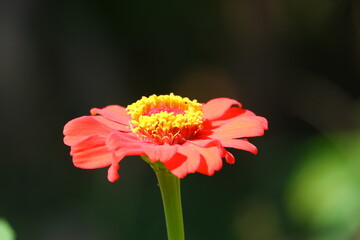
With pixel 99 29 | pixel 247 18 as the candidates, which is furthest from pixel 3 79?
pixel 247 18

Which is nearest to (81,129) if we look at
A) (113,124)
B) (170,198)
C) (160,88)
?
(113,124)

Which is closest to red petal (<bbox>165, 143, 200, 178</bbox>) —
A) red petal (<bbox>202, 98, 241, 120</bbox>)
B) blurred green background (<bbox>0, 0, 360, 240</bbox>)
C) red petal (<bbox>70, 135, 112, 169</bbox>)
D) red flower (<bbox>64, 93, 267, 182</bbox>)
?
red flower (<bbox>64, 93, 267, 182</bbox>)

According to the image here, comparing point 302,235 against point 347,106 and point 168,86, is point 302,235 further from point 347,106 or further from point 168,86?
point 168,86

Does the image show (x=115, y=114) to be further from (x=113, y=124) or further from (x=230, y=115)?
(x=230, y=115)

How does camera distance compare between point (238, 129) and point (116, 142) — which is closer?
point (116, 142)

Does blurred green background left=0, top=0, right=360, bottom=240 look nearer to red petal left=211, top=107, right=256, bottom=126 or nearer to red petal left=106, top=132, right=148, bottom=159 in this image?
red petal left=211, top=107, right=256, bottom=126
